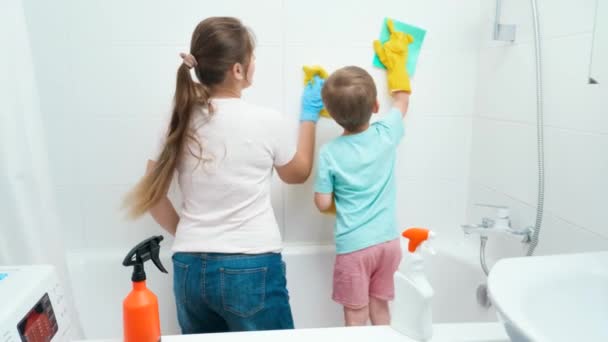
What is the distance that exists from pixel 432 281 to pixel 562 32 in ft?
2.96

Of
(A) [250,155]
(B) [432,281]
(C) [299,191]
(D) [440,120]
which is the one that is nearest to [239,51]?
(A) [250,155]

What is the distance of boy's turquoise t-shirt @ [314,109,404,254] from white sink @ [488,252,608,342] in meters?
0.62

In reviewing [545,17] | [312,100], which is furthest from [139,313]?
[545,17]

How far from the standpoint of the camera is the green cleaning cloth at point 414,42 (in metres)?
1.52

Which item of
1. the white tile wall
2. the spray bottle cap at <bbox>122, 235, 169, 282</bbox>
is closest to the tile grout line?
the white tile wall

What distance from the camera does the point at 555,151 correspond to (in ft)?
3.97

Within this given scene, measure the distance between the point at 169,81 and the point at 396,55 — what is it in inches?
29.4

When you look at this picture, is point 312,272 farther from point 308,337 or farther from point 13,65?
point 13,65

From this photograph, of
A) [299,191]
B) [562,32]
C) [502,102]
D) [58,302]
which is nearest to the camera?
[58,302]

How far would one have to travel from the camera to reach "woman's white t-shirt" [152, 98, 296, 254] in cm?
111

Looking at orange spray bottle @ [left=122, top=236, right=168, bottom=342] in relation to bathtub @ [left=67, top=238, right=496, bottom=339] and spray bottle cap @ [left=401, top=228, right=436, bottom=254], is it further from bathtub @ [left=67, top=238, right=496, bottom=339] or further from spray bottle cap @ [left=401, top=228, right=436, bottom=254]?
bathtub @ [left=67, top=238, right=496, bottom=339]

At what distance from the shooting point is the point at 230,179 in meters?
1.11

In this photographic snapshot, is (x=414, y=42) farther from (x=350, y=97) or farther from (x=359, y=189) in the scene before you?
(x=359, y=189)

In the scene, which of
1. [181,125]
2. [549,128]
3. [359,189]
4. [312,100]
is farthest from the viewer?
[312,100]
